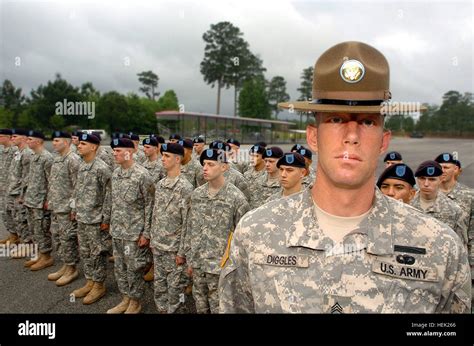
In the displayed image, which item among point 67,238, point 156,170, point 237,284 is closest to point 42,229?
point 67,238

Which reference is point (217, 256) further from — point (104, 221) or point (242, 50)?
point (242, 50)

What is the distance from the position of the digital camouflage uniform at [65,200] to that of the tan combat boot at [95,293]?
800 millimetres

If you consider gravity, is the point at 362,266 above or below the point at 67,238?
above

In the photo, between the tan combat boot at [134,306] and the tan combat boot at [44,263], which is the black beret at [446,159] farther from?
the tan combat boot at [44,263]

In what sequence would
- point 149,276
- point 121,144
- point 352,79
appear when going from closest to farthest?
point 352,79 → point 121,144 → point 149,276

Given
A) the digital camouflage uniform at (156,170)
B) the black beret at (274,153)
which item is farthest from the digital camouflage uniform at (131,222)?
the digital camouflage uniform at (156,170)

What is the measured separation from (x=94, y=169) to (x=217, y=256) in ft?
8.22

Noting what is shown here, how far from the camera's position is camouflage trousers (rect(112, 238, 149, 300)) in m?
4.45

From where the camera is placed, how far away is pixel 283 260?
149cm

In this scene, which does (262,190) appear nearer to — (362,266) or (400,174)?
(400,174)

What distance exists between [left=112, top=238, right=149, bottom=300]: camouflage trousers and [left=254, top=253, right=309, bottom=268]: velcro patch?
132 inches

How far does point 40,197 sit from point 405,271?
624cm

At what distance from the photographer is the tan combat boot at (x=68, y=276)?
17.3 feet

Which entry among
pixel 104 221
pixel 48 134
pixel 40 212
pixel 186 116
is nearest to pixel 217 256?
pixel 104 221
